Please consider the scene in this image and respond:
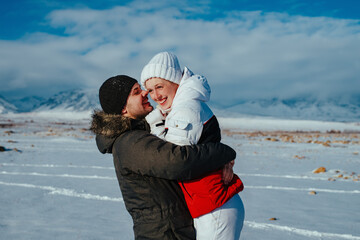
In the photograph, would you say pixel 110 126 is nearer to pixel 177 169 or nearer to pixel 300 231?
pixel 177 169

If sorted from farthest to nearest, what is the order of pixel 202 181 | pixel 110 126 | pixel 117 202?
pixel 117 202 < pixel 110 126 < pixel 202 181

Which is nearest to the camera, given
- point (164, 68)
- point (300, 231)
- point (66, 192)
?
point (164, 68)

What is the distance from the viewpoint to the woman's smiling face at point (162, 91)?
203cm

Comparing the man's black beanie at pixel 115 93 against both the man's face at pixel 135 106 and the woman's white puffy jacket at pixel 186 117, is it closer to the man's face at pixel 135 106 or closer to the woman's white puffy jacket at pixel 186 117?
the man's face at pixel 135 106

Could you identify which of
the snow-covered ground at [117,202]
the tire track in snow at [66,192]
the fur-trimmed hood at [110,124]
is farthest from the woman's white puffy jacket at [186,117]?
the tire track in snow at [66,192]

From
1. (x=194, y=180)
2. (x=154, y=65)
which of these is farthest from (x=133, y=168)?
(x=154, y=65)

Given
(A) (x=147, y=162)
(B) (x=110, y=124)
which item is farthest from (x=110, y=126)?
(A) (x=147, y=162)

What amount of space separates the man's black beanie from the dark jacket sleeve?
0.28 m

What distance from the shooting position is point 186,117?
1604 mm

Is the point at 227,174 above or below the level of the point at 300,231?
above

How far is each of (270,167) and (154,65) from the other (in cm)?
774

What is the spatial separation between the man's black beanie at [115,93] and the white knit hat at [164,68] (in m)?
0.23

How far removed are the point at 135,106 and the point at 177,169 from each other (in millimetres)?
527

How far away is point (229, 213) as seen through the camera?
1.67 m
